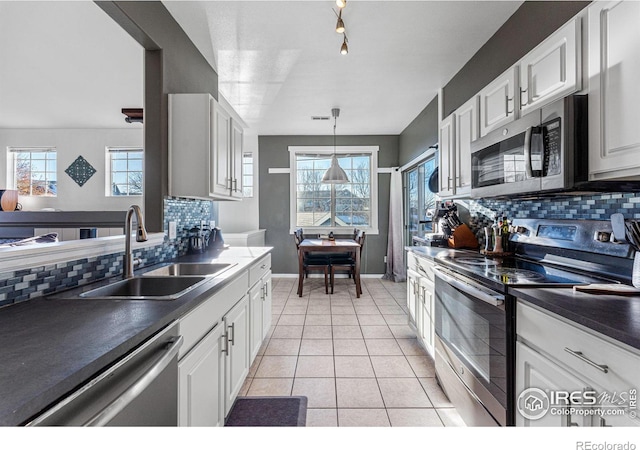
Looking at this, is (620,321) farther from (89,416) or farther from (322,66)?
(322,66)

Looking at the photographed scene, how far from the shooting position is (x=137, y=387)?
32.2 inches

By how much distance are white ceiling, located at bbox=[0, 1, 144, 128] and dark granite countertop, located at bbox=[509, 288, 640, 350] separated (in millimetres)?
3365

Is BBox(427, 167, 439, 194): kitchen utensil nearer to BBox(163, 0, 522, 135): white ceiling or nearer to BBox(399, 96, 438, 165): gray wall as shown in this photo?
BBox(399, 96, 438, 165): gray wall

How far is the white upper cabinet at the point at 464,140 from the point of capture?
244cm

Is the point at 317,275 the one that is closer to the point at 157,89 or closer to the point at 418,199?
the point at 418,199

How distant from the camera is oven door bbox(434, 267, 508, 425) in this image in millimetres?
1396

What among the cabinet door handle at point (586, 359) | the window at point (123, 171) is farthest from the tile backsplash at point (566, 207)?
the window at point (123, 171)

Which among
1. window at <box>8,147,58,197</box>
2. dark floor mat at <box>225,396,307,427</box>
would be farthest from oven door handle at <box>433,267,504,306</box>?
window at <box>8,147,58,197</box>

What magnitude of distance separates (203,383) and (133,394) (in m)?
0.62

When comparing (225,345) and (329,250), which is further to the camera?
(329,250)

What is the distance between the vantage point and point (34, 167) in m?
5.83

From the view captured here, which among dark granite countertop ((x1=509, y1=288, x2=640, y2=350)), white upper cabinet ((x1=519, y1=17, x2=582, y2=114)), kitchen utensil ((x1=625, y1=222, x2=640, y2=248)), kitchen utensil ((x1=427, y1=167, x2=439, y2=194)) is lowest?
dark granite countertop ((x1=509, y1=288, x2=640, y2=350))

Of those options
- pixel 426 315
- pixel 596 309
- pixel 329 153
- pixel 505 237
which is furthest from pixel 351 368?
pixel 329 153
